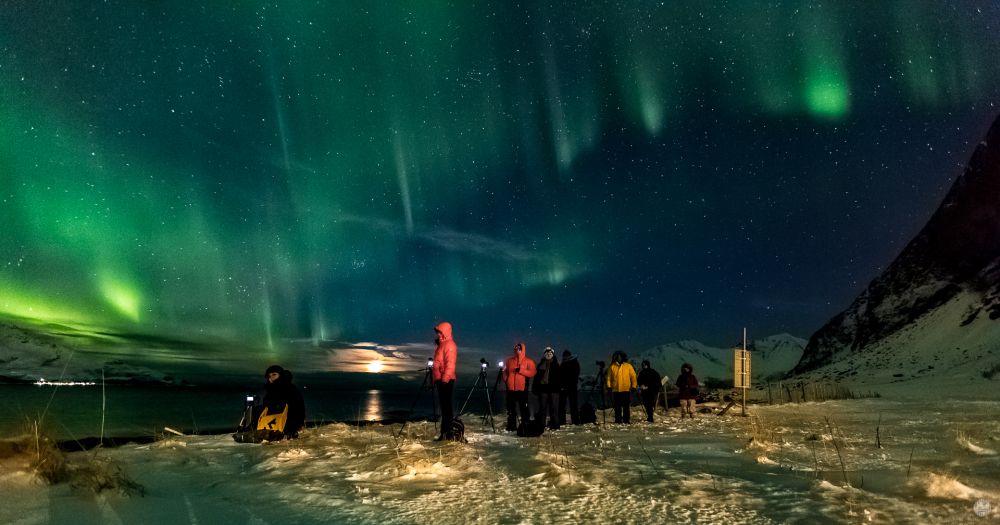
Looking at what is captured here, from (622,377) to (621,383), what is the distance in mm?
180

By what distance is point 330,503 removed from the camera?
542 cm

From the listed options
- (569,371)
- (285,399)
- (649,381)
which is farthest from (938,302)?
(285,399)

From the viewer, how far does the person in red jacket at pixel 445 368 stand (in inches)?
423

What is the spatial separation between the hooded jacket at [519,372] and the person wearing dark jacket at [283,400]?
15.7ft

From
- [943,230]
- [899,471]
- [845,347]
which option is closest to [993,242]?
[943,230]

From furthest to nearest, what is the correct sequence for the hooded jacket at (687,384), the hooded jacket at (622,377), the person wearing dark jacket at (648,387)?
the hooded jacket at (687,384) → the person wearing dark jacket at (648,387) → the hooded jacket at (622,377)

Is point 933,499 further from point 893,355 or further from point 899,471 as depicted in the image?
point 893,355

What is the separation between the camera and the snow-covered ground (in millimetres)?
4836

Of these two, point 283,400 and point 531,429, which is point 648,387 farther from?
point 283,400

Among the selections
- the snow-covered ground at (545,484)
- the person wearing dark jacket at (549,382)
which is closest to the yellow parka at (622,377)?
the person wearing dark jacket at (549,382)

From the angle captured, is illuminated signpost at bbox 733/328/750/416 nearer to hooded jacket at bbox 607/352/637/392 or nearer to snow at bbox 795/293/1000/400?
hooded jacket at bbox 607/352/637/392

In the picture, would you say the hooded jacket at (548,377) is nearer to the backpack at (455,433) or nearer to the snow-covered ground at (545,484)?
the backpack at (455,433)

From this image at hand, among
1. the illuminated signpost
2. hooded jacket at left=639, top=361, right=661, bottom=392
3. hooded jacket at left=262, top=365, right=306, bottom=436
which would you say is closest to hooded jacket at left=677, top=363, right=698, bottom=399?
hooded jacket at left=639, top=361, right=661, bottom=392

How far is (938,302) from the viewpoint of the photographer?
80188 mm
